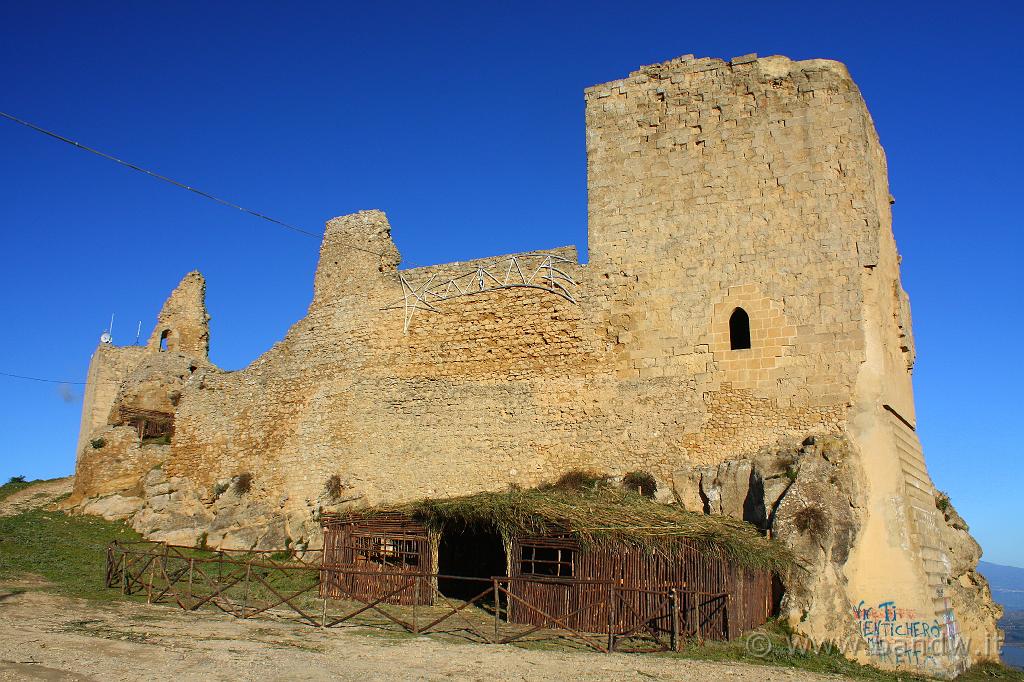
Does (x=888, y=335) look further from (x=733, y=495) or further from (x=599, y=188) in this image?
(x=599, y=188)

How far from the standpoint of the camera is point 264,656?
891cm

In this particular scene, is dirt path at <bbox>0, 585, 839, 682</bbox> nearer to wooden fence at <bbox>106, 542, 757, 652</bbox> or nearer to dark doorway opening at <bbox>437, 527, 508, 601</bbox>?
wooden fence at <bbox>106, 542, 757, 652</bbox>

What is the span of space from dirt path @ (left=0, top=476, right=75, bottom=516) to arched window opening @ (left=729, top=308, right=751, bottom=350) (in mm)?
15830

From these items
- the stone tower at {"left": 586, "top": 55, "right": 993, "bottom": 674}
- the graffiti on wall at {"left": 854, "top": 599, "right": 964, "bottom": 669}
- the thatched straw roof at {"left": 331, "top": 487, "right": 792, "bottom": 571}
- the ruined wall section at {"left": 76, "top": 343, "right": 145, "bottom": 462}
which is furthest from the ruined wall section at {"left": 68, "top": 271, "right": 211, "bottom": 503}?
the graffiti on wall at {"left": 854, "top": 599, "right": 964, "bottom": 669}

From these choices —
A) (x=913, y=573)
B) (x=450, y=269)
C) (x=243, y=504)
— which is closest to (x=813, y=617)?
(x=913, y=573)

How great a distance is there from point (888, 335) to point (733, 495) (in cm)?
410

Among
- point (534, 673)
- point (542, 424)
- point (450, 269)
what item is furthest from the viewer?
point (450, 269)

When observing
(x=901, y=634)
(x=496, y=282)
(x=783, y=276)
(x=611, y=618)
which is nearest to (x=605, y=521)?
(x=611, y=618)

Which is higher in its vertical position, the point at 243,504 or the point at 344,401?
the point at 344,401

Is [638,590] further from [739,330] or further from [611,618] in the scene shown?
[739,330]

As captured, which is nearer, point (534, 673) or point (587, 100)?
point (534, 673)

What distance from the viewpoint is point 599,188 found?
16.4m

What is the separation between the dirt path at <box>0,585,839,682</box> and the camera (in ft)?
26.6

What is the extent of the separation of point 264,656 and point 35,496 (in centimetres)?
1511
